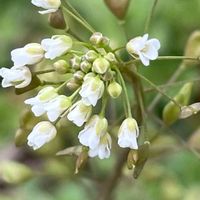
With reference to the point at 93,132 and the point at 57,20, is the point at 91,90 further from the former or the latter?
the point at 57,20

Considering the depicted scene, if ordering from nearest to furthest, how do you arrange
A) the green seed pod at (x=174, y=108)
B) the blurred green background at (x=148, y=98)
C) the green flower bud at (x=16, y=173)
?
the green seed pod at (x=174, y=108) < the green flower bud at (x=16, y=173) < the blurred green background at (x=148, y=98)

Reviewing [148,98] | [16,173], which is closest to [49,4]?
[16,173]

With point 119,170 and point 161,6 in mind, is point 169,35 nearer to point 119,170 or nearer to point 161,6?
point 161,6

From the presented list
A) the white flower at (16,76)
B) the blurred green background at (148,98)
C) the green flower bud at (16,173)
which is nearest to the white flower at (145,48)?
the white flower at (16,76)

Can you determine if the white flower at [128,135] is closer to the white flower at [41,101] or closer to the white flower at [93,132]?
the white flower at [93,132]

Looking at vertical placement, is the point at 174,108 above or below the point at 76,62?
below
